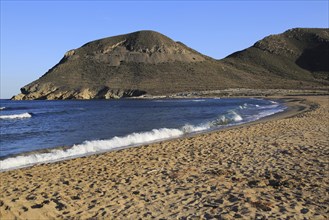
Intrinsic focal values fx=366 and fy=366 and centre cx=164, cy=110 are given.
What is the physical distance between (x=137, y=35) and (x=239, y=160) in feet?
485

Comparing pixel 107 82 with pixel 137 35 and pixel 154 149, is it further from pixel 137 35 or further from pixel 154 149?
pixel 154 149

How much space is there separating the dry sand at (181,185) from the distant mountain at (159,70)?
99.2 metres

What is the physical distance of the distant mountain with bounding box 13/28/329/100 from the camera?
393 ft

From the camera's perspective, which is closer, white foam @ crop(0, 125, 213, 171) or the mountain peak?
white foam @ crop(0, 125, 213, 171)

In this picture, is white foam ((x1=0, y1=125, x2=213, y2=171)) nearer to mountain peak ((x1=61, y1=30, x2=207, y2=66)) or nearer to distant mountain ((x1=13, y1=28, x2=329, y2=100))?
distant mountain ((x1=13, y1=28, x2=329, y2=100))

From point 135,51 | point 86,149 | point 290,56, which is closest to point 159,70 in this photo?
point 135,51

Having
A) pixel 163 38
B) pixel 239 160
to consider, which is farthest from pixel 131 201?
pixel 163 38

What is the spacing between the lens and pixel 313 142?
1313cm

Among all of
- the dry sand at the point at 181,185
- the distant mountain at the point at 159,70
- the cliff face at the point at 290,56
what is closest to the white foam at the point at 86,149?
the dry sand at the point at 181,185

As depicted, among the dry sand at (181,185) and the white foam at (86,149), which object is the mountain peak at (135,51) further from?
the dry sand at (181,185)

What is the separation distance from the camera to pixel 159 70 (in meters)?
131

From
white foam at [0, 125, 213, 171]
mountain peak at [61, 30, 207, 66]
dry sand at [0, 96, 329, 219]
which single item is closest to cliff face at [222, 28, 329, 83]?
mountain peak at [61, 30, 207, 66]

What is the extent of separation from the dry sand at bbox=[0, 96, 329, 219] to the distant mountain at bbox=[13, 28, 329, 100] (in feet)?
325

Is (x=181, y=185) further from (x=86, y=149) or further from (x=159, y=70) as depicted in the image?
(x=159, y=70)
